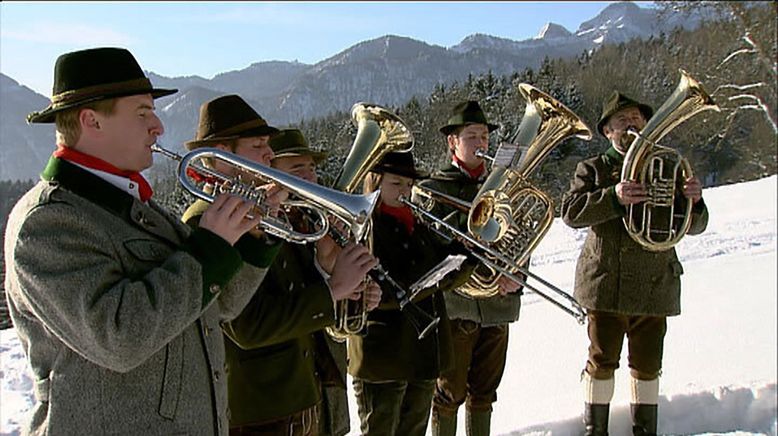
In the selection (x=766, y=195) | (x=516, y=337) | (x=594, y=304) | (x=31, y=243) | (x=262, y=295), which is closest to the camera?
(x=31, y=243)

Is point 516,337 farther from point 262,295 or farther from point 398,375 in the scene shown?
point 262,295

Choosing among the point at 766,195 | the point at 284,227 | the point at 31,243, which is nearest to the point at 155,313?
the point at 31,243

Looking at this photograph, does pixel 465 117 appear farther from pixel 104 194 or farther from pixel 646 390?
pixel 104 194

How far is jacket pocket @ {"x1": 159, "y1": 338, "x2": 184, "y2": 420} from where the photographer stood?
1874 millimetres

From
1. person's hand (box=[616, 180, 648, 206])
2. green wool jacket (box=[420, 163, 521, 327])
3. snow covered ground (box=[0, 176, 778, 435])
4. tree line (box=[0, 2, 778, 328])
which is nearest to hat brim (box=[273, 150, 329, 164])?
green wool jacket (box=[420, 163, 521, 327])

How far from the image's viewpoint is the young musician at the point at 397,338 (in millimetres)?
3453

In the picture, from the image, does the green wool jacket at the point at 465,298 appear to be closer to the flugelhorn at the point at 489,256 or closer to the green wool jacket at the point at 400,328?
the flugelhorn at the point at 489,256

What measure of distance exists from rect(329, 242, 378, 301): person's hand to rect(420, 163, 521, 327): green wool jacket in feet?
5.04

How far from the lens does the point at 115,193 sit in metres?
1.92

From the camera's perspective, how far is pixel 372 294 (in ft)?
Answer: 9.95

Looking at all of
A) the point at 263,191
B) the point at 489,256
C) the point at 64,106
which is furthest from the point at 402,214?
the point at 64,106

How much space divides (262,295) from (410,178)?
1268 mm

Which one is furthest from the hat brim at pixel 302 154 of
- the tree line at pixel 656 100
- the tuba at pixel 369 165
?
the tree line at pixel 656 100

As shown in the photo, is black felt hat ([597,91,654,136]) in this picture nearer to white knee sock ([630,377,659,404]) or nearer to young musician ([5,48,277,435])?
white knee sock ([630,377,659,404])
